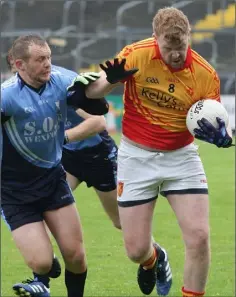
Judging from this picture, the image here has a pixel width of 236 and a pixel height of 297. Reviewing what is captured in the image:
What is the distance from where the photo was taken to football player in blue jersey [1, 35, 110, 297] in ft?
20.5

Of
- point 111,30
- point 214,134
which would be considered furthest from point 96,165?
point 111,30

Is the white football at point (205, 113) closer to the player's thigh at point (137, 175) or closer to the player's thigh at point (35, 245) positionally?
the player's thigh at point (137, 175)

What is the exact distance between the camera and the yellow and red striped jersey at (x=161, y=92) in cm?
631

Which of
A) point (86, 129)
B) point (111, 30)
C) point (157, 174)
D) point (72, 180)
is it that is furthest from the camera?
point (111, 30)

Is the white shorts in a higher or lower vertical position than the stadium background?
higher

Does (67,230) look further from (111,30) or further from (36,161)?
(111,30)

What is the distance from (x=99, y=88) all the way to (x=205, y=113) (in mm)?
764

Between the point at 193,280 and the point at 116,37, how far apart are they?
2021cm

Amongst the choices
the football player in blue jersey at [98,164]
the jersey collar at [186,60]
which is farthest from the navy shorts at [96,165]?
the jersey collar at [186,60]

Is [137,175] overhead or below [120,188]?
overhead

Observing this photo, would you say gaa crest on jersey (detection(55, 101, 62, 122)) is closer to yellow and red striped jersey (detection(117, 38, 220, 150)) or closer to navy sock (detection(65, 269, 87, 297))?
yellow and red striped jersey (detection(117, 38, 220, 150))

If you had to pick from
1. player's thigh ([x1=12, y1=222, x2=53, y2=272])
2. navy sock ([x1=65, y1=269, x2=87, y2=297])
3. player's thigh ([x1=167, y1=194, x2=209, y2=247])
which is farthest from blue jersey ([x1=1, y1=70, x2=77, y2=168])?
player's thigh ([x1=167, y1=194, x2=209, y2=247])

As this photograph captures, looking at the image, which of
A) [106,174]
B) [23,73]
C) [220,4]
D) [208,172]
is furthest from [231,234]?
[220,4]

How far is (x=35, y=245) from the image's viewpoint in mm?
6242
